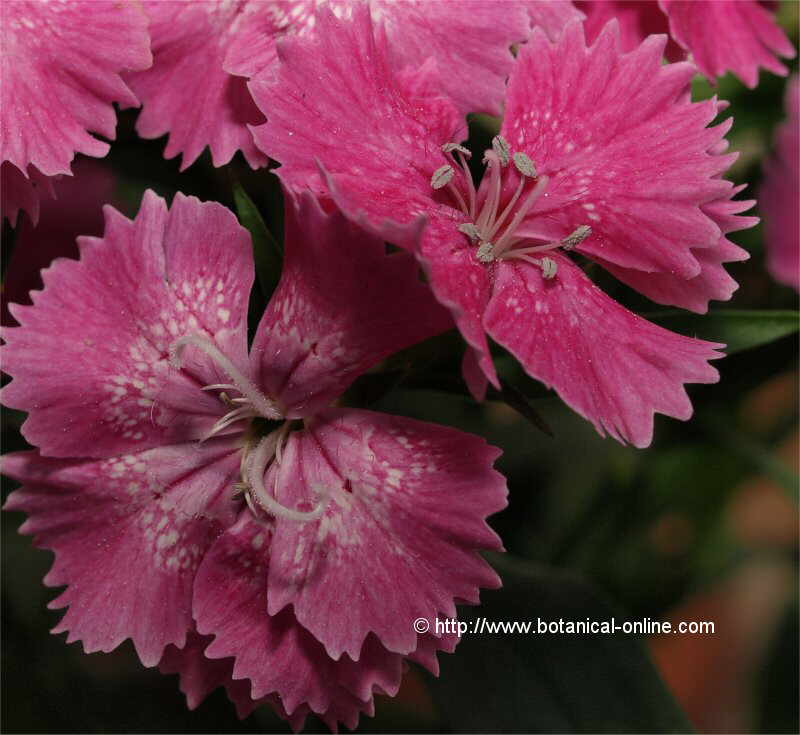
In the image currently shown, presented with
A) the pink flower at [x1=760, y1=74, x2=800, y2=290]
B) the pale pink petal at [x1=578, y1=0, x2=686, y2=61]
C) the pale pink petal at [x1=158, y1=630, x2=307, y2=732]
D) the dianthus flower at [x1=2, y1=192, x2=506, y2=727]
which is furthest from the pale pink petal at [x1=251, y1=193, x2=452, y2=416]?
the pink flower at [x1=760, y1=74, x2=800, y2=290]

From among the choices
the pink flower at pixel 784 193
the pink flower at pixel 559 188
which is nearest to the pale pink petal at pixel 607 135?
the pink flower at pixel 559 188

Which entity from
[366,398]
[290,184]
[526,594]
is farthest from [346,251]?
[526,594]

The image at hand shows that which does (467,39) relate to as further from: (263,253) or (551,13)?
(263,253)

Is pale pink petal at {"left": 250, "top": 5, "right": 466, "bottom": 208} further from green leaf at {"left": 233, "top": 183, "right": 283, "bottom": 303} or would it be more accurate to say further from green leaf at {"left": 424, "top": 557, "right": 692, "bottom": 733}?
green leaf at {"left": 424, "top": 557, "right": 692, "bottom": 733}

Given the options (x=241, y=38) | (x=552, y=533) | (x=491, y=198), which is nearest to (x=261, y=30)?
(x=241, y=38)

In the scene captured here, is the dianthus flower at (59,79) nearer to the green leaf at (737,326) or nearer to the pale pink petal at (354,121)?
the pale pink petal at (354,121)

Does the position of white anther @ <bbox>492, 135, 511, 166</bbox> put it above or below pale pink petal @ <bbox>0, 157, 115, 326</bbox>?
below
